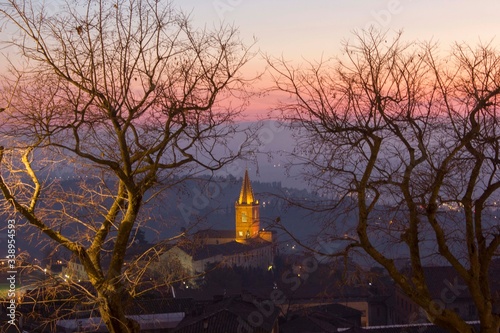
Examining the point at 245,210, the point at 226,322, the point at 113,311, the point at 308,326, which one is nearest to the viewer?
the point at 113,311

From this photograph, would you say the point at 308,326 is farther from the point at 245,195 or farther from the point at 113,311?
the point at 245,195

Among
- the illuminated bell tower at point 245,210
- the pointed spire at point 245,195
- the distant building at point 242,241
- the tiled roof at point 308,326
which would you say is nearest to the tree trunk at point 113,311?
the tiled roof at point 308,326

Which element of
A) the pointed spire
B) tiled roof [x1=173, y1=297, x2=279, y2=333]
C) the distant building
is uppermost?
the pointed spire

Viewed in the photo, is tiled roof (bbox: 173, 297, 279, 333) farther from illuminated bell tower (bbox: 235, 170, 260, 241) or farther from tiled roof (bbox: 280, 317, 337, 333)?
illuminated bell tower (bbox: 235, 170, 260, 241)

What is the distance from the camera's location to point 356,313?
40.7 m

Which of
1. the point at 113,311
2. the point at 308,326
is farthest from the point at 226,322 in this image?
the point at 113,311

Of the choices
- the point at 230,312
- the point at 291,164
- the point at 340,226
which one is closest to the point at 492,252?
the point at 340,226

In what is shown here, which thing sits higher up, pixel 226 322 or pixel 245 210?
pixel 245 210

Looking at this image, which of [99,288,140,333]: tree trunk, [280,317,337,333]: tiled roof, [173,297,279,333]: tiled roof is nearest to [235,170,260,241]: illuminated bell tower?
[280,317,337,333]: tiled roof

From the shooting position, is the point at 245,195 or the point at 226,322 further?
the point at 245,195

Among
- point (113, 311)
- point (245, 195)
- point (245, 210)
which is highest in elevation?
point (245, 195)

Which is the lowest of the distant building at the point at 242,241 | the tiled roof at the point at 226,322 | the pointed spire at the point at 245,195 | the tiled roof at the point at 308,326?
the tiled roof at the point at 308,326

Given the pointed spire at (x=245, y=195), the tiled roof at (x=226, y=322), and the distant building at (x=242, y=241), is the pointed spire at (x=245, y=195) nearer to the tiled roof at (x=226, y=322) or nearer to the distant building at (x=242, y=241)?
the distant building at (x=242, y=241)

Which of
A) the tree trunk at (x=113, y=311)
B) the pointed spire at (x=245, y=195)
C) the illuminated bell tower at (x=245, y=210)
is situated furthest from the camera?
the pointed spire at (x=245, y=195)
